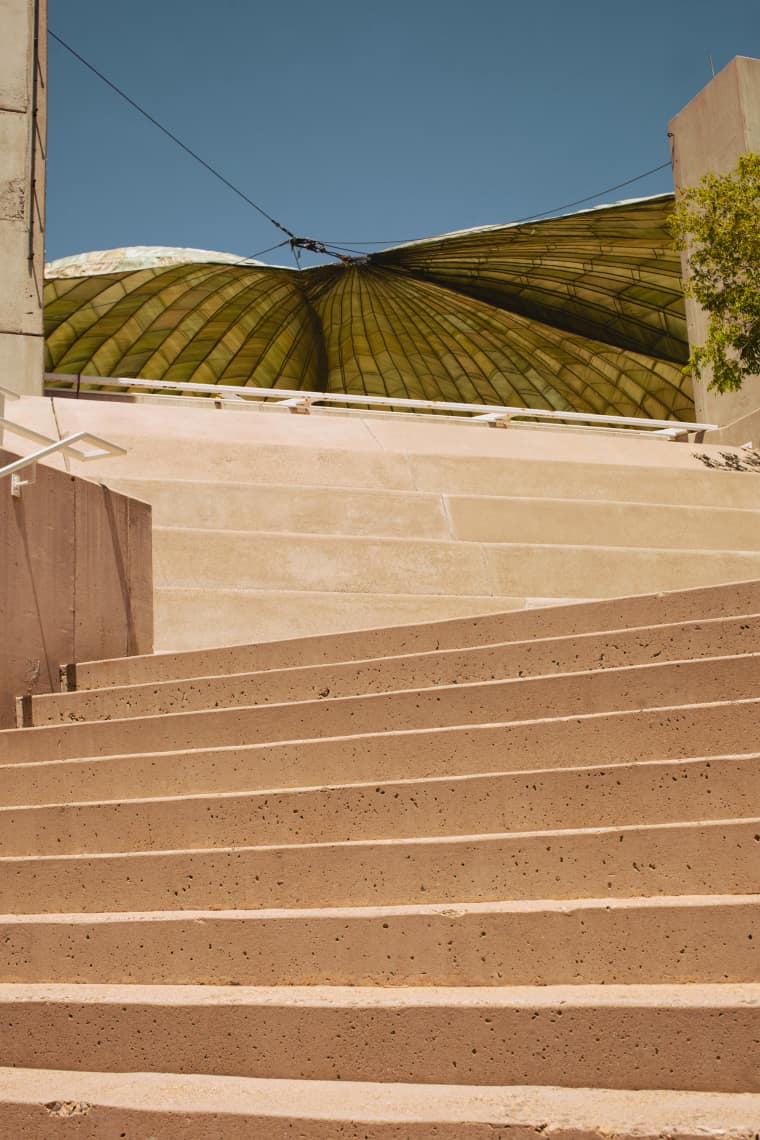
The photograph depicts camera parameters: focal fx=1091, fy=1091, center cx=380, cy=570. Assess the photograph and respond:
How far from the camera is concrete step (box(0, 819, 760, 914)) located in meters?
3.26

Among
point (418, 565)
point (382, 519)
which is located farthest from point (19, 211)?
point (418, 565)

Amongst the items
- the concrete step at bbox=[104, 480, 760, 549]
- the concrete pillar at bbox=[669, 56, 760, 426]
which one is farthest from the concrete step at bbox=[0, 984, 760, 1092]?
the concrete pillar at bbox=[669, 56, 760, 426]

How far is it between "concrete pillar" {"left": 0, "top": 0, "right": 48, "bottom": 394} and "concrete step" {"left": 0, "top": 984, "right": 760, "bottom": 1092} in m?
9.45

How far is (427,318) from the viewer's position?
31.6 m

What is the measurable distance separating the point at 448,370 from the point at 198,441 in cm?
2133

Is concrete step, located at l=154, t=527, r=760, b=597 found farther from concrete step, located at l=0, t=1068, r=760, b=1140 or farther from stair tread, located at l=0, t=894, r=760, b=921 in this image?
concrete step, located at l=0, t=1068, r=760, b=1140

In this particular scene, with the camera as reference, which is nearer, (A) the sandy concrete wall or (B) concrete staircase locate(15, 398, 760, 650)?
(A) the sandy concrete wall

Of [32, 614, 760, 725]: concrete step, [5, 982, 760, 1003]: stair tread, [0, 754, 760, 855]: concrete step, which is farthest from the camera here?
[32, 614, 760, 725]: concrete step

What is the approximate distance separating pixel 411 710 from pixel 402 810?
2.08 feet

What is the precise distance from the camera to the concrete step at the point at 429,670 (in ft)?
14.8

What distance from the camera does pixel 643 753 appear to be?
12.6 feet

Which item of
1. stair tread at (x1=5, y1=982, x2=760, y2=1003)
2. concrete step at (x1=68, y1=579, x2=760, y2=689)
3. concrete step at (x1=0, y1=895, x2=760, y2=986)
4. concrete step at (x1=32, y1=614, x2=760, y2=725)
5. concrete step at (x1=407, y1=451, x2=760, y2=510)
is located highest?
concrete step at (x1=407, y1=451, x2=760, y2=510)

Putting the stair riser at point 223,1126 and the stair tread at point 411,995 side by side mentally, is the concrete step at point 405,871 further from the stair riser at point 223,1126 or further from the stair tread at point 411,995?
the stair riser at point 223,1126

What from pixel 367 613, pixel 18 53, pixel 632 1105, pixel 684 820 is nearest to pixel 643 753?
pixel 684 820
